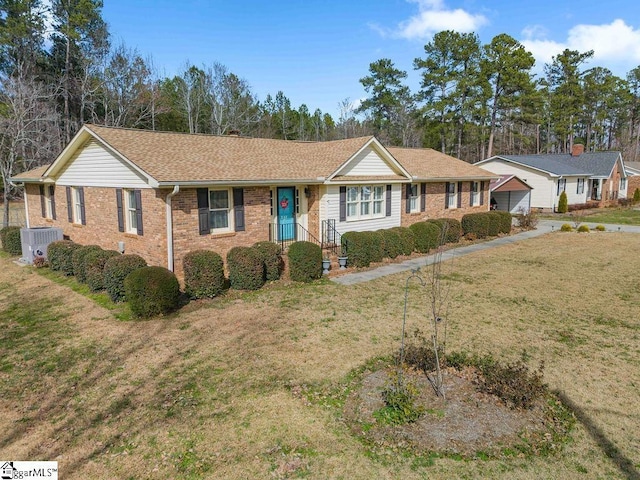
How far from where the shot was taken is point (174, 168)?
1207 centimetres

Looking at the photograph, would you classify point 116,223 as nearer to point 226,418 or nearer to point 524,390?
point 226,418

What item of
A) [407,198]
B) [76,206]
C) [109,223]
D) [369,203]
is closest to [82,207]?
[76,206]

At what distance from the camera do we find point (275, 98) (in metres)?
59.6

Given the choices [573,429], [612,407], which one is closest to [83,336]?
[573,429]

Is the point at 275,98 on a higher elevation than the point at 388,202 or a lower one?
higher

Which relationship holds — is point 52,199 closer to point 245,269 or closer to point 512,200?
point 245,269

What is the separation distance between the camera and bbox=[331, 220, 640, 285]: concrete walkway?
1333cm

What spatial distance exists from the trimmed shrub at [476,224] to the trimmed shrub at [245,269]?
12.7 meters

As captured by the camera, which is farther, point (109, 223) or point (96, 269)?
point (109, 223)

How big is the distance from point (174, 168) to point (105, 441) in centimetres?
841

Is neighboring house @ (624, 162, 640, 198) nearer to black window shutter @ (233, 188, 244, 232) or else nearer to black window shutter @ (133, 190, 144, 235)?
black window shutter @ (233, 188, 244, 232)

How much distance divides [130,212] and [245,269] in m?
4.53

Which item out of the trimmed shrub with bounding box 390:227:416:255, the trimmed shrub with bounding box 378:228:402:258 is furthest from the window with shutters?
the trimmed shrub with bounding box 390:227:416:255

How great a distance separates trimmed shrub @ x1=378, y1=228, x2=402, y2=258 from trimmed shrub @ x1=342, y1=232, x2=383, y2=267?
1024 mm
